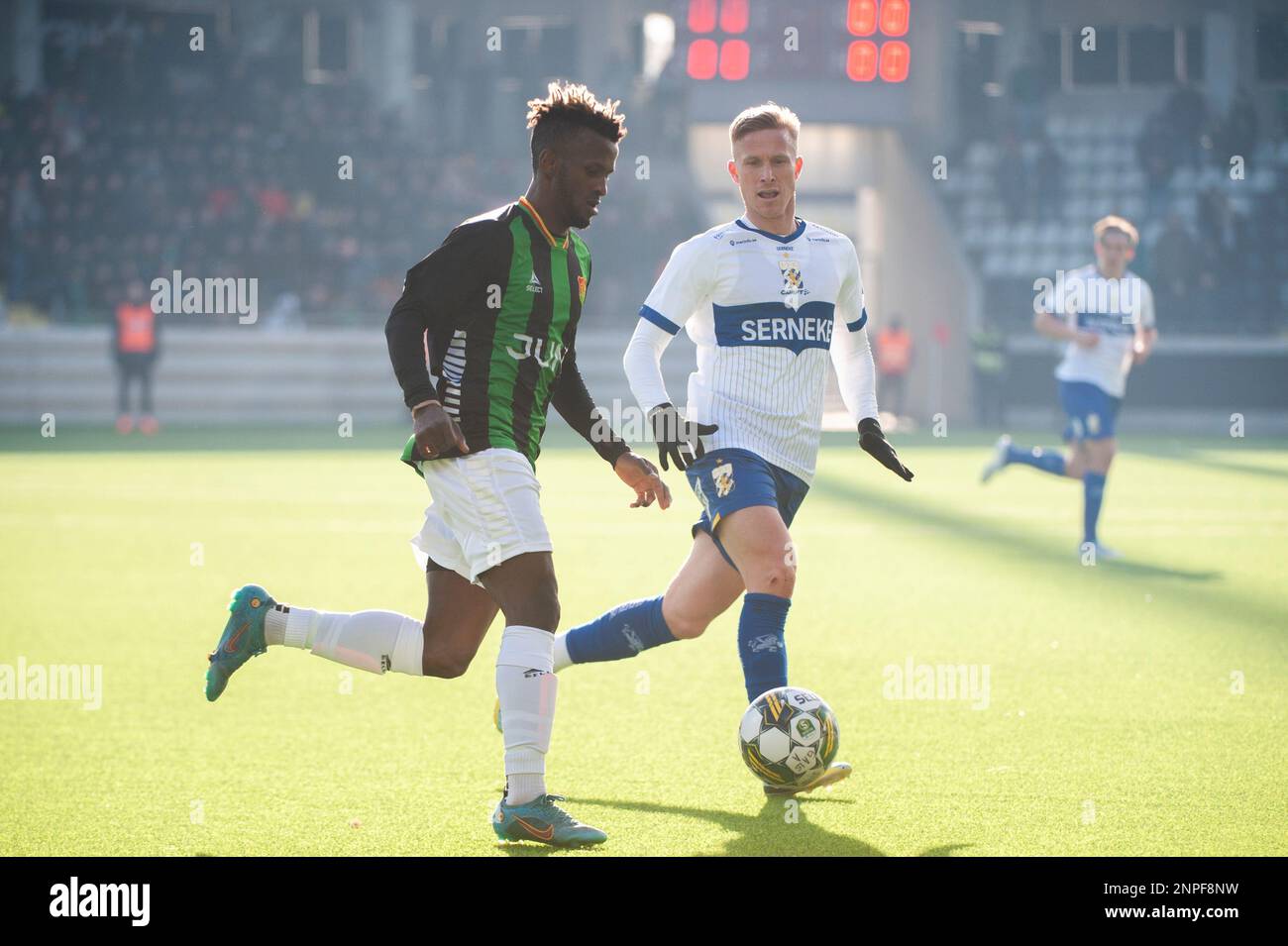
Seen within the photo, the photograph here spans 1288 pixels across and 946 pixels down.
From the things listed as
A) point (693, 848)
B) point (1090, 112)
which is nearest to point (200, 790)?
point (693, 848)

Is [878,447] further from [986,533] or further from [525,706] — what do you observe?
[986,533]

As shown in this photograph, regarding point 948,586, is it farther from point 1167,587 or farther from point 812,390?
point 812,390

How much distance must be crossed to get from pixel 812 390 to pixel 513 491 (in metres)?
1.26

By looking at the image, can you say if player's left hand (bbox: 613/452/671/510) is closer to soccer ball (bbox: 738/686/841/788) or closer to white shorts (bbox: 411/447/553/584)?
white shorts (bbox: 411/447/553/584)

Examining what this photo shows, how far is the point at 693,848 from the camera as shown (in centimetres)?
423

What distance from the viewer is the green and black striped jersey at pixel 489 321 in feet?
14.7

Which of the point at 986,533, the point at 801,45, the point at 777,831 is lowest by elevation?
the point at 777,831

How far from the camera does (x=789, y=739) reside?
15.4 feet

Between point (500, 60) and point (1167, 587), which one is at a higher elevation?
point (500, 60)

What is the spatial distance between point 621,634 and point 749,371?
0.97 m

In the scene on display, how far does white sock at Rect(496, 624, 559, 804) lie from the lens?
4.27 m

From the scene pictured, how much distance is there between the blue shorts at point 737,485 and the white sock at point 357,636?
95 centimetres

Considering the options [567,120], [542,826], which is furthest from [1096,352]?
[542,826]

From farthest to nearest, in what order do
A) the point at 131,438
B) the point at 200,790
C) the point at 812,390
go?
the point at 131,438, the point at 812,390, the point at 200,790
